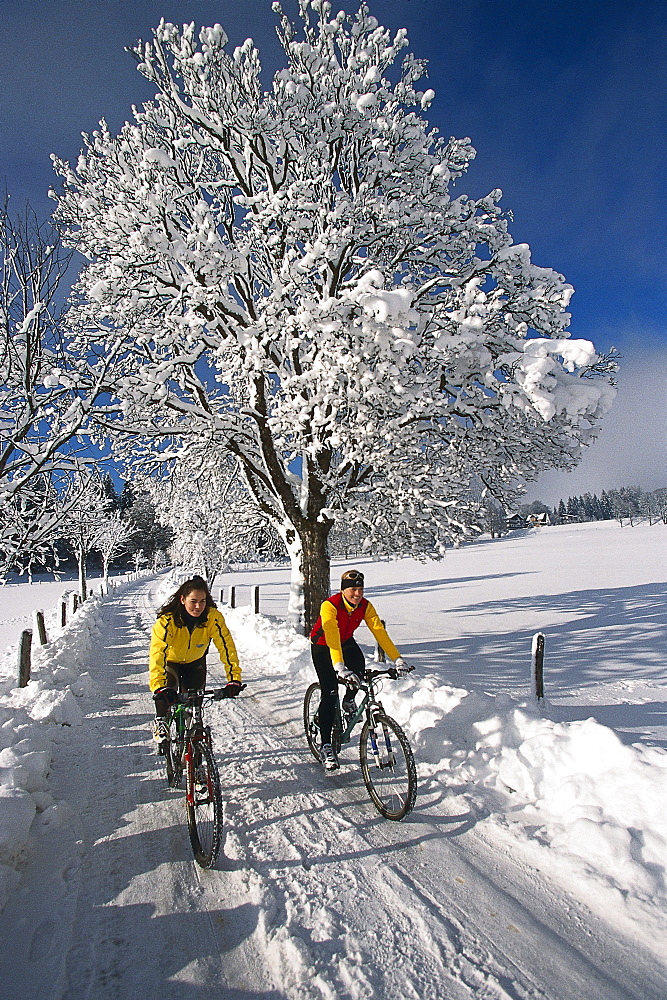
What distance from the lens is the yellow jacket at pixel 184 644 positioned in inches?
166

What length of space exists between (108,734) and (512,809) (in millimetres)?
4919

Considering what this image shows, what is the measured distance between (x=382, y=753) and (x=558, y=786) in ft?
4.92

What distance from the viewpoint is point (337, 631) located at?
4887 millimetres

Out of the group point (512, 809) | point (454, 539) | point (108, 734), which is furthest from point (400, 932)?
point (454, 539)

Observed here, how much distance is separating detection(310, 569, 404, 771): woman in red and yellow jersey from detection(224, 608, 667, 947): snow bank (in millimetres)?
1040

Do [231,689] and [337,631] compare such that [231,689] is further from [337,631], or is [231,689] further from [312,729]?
[312,729]

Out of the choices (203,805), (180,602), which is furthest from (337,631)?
(203,805)

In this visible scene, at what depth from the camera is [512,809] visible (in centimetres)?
425

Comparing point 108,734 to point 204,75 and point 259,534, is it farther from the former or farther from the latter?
point 204,75

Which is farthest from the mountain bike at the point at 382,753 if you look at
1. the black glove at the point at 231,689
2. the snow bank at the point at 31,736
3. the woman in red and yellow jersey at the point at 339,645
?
the snow bank at the point at 31,736

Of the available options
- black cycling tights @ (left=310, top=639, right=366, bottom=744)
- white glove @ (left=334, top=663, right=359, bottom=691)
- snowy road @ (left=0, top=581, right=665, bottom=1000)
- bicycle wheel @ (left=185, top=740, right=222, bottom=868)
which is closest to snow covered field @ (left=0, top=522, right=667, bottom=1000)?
snowy road @ (left=0, top=581, right=665, bottom=1000)

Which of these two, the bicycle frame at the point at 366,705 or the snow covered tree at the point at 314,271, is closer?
the bicycle frame at the point at 366,705

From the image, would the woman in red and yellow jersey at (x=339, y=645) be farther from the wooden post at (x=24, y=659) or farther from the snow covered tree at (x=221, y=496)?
the snow covered tree at (x=221, y=496)

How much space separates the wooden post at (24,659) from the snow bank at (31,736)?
0.82ft
